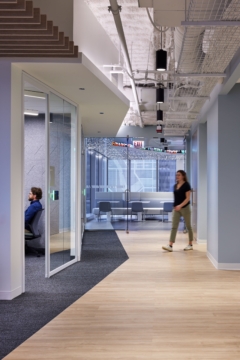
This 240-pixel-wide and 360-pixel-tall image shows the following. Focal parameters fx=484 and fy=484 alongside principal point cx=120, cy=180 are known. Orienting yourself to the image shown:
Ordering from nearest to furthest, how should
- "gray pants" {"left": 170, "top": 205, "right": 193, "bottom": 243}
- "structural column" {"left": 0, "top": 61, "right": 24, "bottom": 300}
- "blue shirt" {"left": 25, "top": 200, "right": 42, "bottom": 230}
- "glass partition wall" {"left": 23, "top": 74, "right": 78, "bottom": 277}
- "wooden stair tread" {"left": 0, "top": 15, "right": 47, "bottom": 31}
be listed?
"wooden stair tread" {"left": 0, "top": 15, "right": 47, "bottom": 31} < "structural column" {"left": 0, "top": 61, "right": 24, "bottom": 300} < "glass partition wall" {"left": 23, "top": 74, "right": 78, "bottom": 277} < "blue shirt" {"left": 25, "top": 200, "right": 42, "bottom": 230} < "gray pants" {"left": 170, "top": 205, "right": 193, "bottom": 243}

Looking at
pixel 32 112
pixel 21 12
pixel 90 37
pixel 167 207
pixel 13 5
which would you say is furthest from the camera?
pixel 167 207

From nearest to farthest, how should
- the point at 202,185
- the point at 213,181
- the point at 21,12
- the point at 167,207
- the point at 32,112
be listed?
the point at 21,12 → the point at 213,181 → the point at 32,112 → the point at 202,185 → the point at 167,207

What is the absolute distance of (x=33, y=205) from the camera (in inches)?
348

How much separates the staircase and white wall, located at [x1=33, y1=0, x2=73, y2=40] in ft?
1.03

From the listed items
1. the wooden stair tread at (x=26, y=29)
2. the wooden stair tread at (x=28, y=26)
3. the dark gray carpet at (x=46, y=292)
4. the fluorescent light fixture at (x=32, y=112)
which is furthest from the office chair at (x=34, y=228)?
the wooden stair tread at (x=28, y=26)

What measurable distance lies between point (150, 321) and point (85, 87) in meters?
3.69

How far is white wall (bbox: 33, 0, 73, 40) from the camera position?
5.52m

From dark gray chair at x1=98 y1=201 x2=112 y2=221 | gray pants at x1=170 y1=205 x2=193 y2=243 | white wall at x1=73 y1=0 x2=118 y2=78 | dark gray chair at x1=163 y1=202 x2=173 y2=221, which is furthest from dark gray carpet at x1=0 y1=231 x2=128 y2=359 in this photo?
dark gray chair at x1=163 y1=202 x2=173 y2=221

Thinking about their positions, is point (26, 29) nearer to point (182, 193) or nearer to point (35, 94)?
point (35, 94)

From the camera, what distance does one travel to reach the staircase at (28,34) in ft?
12.9

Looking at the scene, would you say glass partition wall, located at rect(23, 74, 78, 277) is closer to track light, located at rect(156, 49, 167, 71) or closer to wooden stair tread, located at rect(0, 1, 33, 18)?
track light, located at rect(156, 49, 167, 71)

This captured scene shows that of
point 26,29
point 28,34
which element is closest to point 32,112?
point 28,34

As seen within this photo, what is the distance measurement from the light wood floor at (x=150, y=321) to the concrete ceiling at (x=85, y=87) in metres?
2.80

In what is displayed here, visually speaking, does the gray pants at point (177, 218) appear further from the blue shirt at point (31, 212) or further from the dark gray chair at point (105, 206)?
the dark gray chair at point (105, 206)
